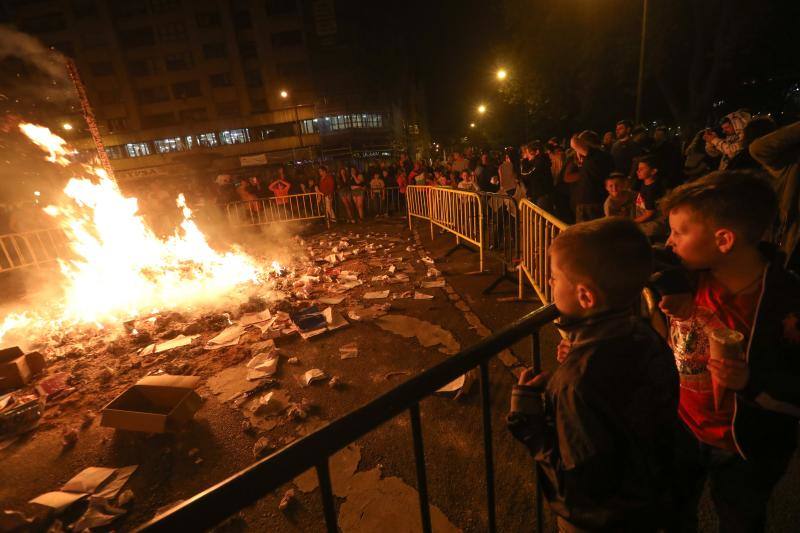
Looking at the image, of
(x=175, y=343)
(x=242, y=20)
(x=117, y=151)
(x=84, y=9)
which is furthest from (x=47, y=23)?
(x=175, y=343)

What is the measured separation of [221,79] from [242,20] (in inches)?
312

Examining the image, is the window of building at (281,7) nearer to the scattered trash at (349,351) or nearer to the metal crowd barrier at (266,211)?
the metal crowd barrier at (266,211)

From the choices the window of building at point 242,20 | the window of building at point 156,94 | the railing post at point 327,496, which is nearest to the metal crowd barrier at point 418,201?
the railing post at point 327,496

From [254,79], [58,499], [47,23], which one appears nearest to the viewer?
[58,499]

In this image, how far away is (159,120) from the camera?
50125 mm

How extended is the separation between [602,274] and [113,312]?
8.81 m

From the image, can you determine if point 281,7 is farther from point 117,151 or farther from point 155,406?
point 155,406

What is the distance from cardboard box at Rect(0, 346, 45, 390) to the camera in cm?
500

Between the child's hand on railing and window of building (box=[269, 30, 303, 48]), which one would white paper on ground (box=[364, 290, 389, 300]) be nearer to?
the child's hand on railing

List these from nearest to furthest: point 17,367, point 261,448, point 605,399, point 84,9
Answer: point 605,399, point 261,448, point 17,367, point 84,9

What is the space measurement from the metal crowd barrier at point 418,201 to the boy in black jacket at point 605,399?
9204 mm

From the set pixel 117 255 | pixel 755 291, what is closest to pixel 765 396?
pixel 755 291

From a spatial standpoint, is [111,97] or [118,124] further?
[118,124]

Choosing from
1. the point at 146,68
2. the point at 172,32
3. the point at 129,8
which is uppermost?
the point at 129,8
